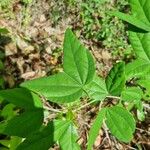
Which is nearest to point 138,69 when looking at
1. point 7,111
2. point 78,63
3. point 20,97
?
point 78,63

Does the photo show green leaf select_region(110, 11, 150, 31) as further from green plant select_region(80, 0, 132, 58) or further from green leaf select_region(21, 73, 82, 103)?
green plant select_region(80, 0, 132, 58)

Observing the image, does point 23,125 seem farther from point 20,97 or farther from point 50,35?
point 50,35

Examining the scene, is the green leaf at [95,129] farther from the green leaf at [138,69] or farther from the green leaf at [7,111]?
the green leaf at [7,111]

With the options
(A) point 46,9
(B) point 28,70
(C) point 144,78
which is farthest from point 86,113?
(C) point 144,78

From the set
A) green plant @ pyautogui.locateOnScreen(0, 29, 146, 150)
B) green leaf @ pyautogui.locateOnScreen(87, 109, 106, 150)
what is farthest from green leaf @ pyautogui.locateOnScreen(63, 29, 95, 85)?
green leaf @ pyautogui.locateOnScreen(87, 109, 106, 150)

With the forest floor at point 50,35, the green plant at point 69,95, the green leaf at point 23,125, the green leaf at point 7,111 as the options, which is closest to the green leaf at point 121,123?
the green plant at point 69,95
